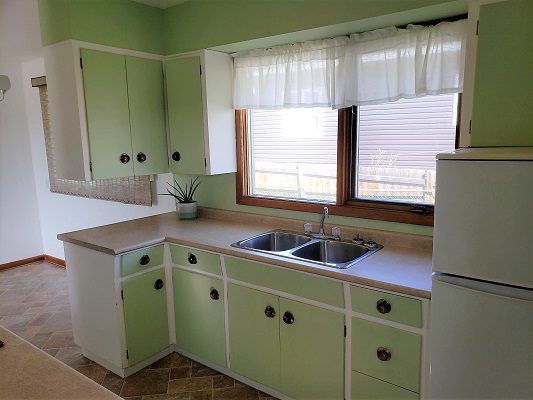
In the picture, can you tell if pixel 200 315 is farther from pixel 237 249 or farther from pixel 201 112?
pixel 201 112

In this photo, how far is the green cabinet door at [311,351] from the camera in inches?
78.1

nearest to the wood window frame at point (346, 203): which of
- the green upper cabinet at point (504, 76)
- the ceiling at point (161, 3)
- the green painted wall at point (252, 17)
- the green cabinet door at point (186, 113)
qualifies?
the green cabinet door at point (186, 113)

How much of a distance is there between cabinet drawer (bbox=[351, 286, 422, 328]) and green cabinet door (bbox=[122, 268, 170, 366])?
1376 mm

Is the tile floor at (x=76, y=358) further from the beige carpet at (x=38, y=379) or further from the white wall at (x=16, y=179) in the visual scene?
the beige carpet at (x=38, y=379)

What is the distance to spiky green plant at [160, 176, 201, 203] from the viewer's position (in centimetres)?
325

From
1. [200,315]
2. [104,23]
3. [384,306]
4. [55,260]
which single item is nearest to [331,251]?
[384,306]

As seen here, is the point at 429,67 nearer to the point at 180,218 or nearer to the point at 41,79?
the point at 180,218

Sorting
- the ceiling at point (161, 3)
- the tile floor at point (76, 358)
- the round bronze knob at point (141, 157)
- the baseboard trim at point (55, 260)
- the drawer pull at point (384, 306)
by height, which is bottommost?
the tile floor at point (76, 358)

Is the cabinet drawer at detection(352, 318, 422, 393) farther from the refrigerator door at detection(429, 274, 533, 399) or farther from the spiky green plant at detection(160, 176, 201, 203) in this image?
the spiky green plant at detection(160, 176, 201, 203)

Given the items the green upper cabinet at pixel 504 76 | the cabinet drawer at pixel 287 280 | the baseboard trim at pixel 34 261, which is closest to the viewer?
the green upper cabinet at pixel 504 76

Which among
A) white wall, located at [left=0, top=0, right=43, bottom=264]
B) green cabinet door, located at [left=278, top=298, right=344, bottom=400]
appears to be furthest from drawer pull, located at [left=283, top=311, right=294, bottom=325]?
white wall, located at [left=0, top=0, right=43, bottom=264]

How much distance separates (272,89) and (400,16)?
977mm

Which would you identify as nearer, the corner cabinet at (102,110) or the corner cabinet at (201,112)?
the corner cabinet at (102,110)

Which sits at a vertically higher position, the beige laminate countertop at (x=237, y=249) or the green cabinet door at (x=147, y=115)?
the green cabinet door at (x=147, y=115)
